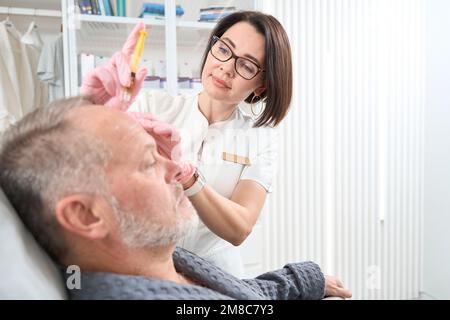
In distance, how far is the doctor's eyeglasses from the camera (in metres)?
1.06

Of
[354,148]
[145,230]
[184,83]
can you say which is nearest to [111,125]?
[145,230]

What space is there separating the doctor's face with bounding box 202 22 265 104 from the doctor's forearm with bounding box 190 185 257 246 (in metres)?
0.34

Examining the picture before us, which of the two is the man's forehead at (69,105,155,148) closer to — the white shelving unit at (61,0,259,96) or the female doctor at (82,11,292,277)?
the female doctor at (82,11,292,277)

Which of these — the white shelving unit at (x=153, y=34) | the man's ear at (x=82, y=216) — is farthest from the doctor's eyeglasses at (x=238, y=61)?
the white shelving unit at (x=153, y=34)

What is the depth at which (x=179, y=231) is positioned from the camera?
729 mm

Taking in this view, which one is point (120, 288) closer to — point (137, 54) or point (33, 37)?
point (137, 54)

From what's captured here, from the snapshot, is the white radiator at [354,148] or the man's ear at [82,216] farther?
the white radiator at [354,148]

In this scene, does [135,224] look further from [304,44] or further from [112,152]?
[304,44]

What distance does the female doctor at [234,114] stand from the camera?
3.51 ft

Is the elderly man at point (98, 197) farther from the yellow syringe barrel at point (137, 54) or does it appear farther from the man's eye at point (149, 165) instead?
the yellow syringe barrel at point (137, 54)

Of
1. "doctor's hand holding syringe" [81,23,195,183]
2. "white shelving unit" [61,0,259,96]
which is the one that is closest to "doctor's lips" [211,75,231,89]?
"doctor's hand holding syringe" [81,23,195,183]

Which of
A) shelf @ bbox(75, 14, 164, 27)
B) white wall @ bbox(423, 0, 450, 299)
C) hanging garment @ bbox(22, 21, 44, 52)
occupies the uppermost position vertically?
shelf @ bbox(75, 14, 164, 27)

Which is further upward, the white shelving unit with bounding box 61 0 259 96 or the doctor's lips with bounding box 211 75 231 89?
the white shelving unit with bounding box 61 0 259 96

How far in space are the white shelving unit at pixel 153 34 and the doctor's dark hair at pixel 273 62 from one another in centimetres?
88
